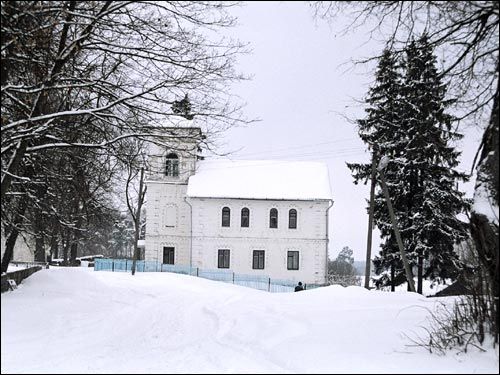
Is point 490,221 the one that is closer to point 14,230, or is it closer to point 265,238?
point 14,230

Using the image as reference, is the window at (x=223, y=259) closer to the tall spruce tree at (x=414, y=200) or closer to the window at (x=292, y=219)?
the window at (x=292, y=219)

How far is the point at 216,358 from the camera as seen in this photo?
807 cm

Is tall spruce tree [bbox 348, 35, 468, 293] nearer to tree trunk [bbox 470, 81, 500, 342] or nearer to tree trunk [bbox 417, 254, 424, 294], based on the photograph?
tree trunk [bbox 417, 254, 424, 294]

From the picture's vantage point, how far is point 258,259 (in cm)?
4759

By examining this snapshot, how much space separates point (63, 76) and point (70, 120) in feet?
3.05

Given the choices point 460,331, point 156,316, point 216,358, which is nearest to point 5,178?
point 156,316

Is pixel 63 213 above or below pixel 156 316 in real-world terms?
above

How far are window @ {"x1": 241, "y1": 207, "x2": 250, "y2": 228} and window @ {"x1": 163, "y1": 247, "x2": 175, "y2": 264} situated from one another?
634 centimetres

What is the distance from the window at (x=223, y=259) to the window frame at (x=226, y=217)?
218cm

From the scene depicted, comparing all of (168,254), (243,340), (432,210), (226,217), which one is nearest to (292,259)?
(226,217)

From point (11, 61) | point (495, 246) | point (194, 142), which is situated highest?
point (11, 61)

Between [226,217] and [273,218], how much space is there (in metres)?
3.96

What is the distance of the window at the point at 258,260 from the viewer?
4746 centimetres

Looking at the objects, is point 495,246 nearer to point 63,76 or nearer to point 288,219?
point 63,76
